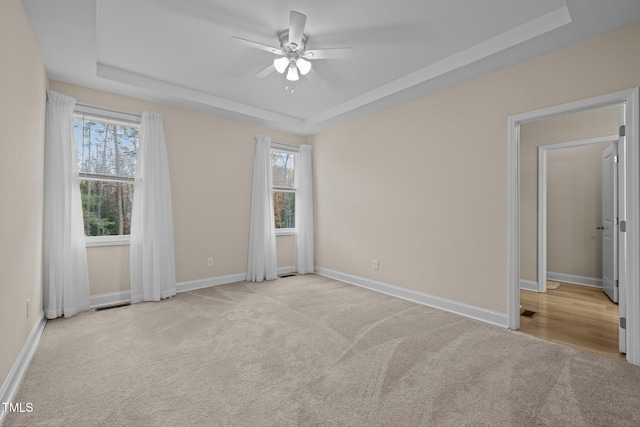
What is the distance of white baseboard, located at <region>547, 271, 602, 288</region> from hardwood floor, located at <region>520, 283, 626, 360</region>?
17cm

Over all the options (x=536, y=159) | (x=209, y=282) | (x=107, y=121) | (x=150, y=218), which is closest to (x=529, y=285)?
(x=536, y=159)

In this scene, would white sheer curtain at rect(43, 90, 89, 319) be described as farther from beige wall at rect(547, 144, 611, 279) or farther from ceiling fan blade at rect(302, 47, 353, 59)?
beige wall at rect(547, 144, 611, 279)

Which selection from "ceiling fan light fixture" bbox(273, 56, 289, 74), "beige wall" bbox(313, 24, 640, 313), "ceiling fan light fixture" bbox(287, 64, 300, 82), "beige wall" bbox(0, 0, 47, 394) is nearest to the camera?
"beige wall" bbox(0, 0, 47, 394)

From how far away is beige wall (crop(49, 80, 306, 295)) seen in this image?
11.7ft

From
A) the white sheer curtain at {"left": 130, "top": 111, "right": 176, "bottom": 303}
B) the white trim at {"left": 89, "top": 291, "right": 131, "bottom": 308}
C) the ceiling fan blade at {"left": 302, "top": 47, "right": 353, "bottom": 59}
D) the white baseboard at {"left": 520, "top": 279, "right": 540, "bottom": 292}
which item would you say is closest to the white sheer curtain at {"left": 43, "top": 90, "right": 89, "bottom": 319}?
the white trim at {"left": 89, "top": 291, "right": 131, "bottom": 308}

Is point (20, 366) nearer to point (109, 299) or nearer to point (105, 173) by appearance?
point (109, 299)

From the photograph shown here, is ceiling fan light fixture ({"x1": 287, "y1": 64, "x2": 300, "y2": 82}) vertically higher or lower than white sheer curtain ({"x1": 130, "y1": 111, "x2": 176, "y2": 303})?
higher

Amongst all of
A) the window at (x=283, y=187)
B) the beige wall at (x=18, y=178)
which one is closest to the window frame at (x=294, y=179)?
the window at (x=283, y=187)

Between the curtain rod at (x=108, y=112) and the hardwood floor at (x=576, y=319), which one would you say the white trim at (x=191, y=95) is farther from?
the hardwood floor at (x=576, y=319)

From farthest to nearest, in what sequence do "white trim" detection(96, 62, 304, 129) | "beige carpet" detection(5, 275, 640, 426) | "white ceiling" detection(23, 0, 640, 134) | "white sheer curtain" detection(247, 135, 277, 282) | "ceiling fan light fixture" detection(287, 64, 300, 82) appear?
"white sheer curtain" detection(247, 135, 277, 282)
"white trim" detection(96, 62, 304, 129)
"ceiling fan light fixture" detection(287, 64, 300, 82)
"white ceiling" detection(23, 0, 640, 134)
"beige carpet" detection(5, 275, 640, 426)

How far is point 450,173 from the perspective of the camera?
336cm

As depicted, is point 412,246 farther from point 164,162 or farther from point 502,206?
point 164,162

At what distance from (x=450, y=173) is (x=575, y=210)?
2.80 metres

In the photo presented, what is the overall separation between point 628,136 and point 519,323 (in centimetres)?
185
